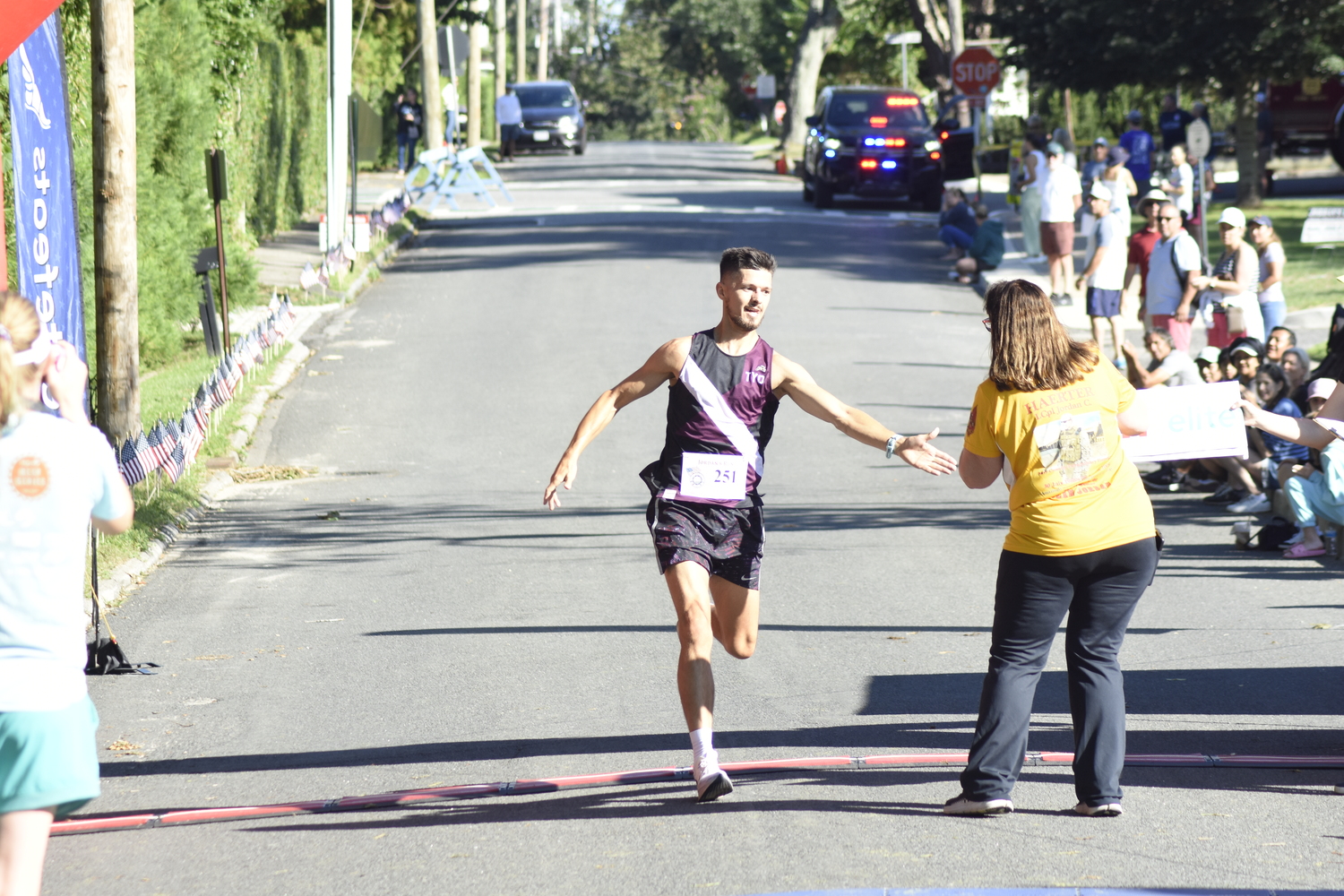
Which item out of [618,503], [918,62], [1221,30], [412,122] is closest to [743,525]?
[618,503]

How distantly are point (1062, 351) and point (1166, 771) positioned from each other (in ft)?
5.45

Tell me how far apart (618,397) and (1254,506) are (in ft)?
22.5

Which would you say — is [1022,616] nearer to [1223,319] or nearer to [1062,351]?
[1062,351]

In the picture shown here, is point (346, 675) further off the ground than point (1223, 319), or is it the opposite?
point (1223, 319)

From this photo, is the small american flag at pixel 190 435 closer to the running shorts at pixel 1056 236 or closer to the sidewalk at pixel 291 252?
the sidewalk at pixel 291 252

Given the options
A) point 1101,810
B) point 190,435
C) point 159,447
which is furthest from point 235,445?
point 1101,810

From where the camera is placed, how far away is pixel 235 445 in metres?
14.2

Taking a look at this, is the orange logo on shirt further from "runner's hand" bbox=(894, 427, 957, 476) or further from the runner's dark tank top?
"runner's hand" bbox=(894, 427, 957, 476)

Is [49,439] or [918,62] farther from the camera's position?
[918,62]

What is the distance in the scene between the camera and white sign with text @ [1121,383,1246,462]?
25.7 ft

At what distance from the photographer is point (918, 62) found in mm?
62531

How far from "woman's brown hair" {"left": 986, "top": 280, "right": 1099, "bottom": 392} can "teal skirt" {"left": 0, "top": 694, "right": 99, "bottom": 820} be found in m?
3.00

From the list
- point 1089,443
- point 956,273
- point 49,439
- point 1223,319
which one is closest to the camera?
point 49,439

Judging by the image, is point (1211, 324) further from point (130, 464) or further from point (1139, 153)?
point (1139, 153)
